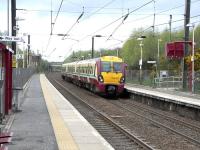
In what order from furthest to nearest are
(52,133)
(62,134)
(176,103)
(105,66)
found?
(105,66) → (176,103) → (52,133) → (62,134)

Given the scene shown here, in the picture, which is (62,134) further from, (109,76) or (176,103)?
(109,76)

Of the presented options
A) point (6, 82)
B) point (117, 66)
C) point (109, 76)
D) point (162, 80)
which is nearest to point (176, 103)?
point (6, 82)

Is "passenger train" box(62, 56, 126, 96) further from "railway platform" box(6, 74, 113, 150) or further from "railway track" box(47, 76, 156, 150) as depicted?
"railway platform" box(6, 74, 113, 150)

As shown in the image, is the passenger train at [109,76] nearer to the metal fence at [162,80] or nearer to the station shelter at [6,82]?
the metal fence at [162,80]

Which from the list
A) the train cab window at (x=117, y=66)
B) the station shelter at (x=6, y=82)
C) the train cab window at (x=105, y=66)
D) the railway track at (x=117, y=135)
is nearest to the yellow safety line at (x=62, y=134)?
the railway track at (x=117, y=135)

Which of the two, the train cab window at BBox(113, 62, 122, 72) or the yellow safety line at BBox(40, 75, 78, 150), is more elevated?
the train cab window at BBox(113, 62, 122, 72)

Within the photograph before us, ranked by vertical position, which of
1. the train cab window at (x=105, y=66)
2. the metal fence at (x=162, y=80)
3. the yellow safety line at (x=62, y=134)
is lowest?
the yellow safety line at (x=62, y=134)

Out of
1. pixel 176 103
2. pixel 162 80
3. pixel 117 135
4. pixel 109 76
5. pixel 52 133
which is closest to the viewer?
pixel 52 133

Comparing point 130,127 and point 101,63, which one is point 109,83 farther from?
point 130,127

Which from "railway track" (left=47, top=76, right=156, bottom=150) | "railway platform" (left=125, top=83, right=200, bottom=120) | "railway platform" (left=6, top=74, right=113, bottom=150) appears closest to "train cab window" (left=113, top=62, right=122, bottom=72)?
"railway platform" (left=125, top=83, right=200, bottom=120)

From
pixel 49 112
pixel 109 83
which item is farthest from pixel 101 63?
pixel 49 112

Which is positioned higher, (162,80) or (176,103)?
(162,80)

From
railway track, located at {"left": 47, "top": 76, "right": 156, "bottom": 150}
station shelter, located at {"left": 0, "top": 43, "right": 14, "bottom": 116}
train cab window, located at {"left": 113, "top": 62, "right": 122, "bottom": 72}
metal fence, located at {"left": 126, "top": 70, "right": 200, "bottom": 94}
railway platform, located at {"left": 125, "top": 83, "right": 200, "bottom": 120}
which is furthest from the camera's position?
train cab window, located at {"left": 113, "top": 62, "right": 122, "bottom": 72}

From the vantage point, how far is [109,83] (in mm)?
37844
